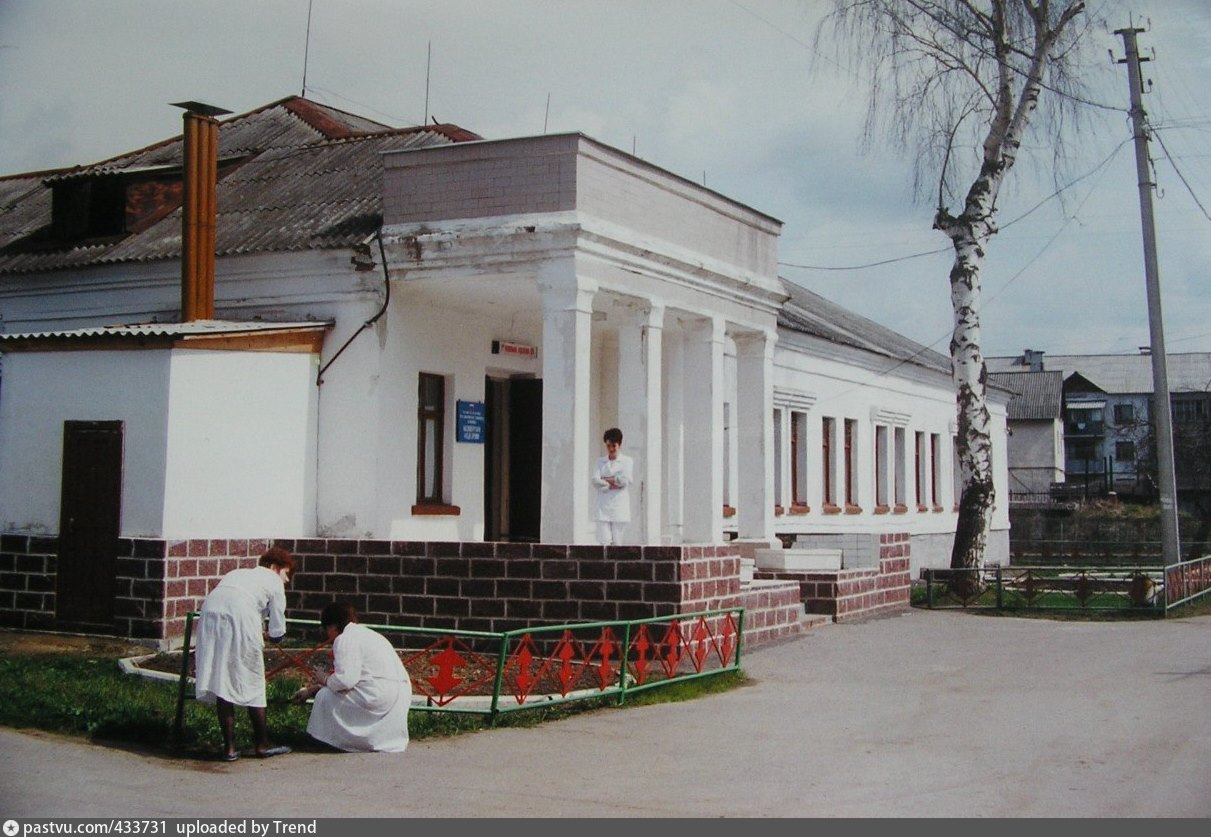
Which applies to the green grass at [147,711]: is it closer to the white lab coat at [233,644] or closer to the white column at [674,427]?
the white lab coat at [233,644]

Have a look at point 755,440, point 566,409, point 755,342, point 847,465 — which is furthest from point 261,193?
point 847,465

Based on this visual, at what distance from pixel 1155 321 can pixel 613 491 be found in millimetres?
→ 12017

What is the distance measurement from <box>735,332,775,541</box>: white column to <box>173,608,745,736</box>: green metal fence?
4.34 meters

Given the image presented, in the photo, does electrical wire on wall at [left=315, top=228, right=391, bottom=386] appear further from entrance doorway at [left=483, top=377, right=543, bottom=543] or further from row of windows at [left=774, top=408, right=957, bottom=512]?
row of windows at [left=774, top=408, right=957, bottom=512]

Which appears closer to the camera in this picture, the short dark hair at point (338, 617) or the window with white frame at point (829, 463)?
the short dark hair at point (338, 617)

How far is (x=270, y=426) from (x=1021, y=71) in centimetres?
1384

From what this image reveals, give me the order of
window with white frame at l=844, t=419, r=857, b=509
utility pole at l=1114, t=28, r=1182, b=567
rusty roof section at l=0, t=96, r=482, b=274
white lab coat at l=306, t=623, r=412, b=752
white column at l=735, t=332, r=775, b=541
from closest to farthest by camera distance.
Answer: white lab coat at l=306, t=623, r=412, b=752, rusty roof section at l=0, t=96, r=482, b=274, white column at l=735, t=332, r=775, b=541, utility pole at l=1114, t=28, r=1182, b=567, window with white frame at l=844, t=419, r=857, b=509

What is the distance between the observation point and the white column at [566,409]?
13.6 meters

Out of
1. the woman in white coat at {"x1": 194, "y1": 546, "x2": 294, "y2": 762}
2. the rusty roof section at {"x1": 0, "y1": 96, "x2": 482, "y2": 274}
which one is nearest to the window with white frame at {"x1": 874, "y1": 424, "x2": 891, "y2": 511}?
the rusty roof section at {"x1": 0, "y1": 96, "x2": 482, "y2": 274}

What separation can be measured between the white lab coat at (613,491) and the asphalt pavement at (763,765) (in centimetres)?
248

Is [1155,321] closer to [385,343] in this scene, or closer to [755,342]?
[755,342]

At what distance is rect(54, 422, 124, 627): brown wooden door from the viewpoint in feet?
43.5

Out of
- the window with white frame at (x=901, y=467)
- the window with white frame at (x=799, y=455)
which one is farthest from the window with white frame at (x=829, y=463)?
the window with white frame at (x=901, y=467)
